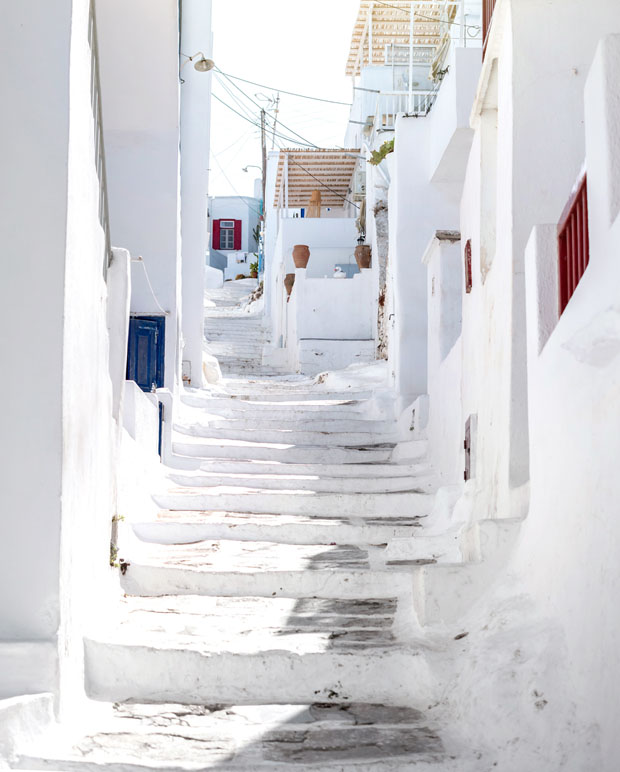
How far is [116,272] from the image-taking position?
7.43m

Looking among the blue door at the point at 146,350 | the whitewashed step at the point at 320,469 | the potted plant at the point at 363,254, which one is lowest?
the whitewashed step at the point at 320,469

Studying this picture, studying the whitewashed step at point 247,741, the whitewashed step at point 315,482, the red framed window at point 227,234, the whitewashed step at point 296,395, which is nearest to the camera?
the whitewashed step at point 247,741

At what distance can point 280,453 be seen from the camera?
36.9 ft

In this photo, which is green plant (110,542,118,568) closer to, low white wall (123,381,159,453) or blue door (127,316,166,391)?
low white wall (123,381,159,453)

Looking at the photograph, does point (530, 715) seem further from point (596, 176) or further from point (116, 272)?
point (116, 272)

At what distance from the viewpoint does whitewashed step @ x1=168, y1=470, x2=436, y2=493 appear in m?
10.1

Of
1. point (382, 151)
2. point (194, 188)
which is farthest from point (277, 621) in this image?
point (382, 151)

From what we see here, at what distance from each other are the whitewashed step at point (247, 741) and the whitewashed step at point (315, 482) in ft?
14.4

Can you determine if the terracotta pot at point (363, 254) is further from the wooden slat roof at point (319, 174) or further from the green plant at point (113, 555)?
the green plant at point (113, 555)

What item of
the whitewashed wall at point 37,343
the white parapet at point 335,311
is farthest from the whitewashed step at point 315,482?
the white parapet at point 335,311

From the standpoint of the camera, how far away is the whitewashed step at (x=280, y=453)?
11.2 metres

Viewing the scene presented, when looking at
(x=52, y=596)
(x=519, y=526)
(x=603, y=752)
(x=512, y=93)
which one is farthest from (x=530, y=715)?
(x=512, y=93)

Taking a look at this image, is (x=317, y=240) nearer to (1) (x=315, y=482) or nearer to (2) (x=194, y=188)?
(2) (x=194, y=188)

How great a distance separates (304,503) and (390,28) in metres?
19.9
